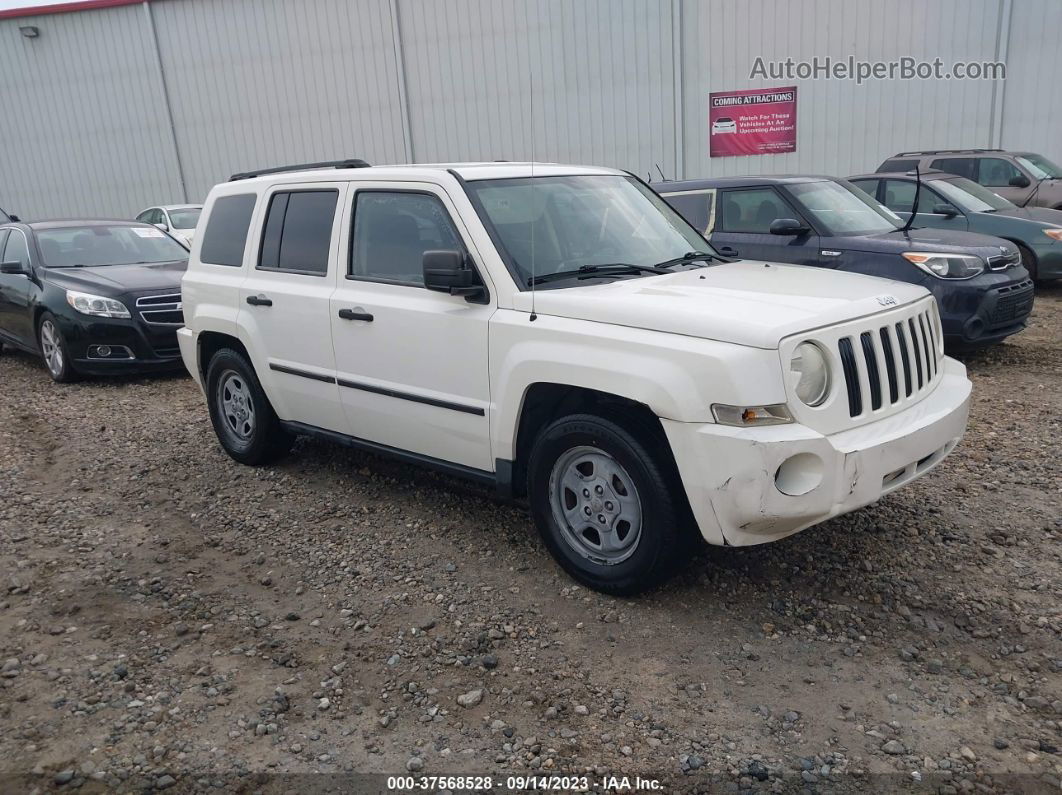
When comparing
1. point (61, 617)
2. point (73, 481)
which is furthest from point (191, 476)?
point (61, 617)

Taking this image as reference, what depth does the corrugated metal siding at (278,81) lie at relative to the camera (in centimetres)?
1953

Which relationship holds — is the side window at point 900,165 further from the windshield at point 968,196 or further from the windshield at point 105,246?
the windshield at point 105,246

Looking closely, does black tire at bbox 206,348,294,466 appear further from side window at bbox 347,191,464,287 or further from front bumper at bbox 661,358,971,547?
front bumper at bbox 661,358,971,547

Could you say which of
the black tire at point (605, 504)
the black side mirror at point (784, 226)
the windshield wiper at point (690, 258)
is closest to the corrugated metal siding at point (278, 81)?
the black side mirror at point (784, 226)

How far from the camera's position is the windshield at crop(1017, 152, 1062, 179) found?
12656 mm

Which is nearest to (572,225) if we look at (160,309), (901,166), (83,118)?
(160,309)

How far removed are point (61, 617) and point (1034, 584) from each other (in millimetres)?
4332

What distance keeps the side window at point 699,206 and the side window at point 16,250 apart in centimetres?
Result: 680

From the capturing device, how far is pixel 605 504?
12.3 feet

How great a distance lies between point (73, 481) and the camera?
5.73 meters

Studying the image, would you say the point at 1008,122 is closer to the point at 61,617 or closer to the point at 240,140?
the point at 240,140

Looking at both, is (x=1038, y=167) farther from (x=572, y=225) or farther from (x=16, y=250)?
(x=16, y=250)

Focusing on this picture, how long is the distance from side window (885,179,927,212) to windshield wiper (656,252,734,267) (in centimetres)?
708

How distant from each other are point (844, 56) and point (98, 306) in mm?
15023
